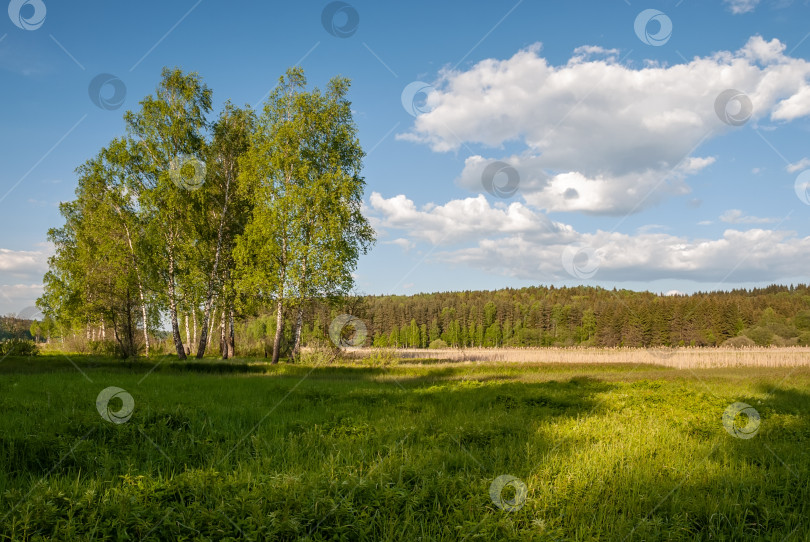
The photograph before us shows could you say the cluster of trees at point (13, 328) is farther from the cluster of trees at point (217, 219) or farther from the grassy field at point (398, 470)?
the grassy field at point (398, 470)

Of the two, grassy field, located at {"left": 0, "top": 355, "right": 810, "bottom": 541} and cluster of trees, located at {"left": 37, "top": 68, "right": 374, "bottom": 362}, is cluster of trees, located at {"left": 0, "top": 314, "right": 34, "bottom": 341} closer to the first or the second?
cluster of trees, located at {"left": 37, "top": 68, "right": 374, "bottom": 362}

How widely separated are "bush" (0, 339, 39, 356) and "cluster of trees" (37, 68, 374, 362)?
2876 mm

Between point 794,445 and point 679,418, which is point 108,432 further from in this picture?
point 794,445

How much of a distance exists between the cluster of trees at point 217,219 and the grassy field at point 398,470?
1589cm

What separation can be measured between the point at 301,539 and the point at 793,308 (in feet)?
447

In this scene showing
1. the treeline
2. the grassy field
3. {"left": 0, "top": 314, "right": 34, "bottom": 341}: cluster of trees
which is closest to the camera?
the grassy field

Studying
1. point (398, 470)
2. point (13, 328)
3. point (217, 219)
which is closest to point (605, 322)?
point (217, 219)

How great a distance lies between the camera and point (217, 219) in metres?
32.7

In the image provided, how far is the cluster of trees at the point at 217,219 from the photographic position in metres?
28.1

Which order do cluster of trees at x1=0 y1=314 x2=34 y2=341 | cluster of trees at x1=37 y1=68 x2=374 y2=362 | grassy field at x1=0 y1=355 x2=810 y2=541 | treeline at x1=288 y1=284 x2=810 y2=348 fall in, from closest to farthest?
1. grassy field at x1=0 y1=355 x2=810 y2=541
2. cluster of trees at x1=37 y1=68 x2=374 y2=362
3. cluster of trees at x1=0 y1=314 x2=34 y2=341
4. treeline at x1=288 y1=284 x2=810 y2=348

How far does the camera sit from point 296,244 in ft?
91.0

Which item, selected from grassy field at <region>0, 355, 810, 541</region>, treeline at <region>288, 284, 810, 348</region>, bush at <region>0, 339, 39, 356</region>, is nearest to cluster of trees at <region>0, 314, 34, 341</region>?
bush at <region>0, 339, 39, 356</region>

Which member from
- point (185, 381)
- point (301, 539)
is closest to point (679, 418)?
point (301, 539)

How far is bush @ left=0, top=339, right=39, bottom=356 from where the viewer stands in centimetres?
2944
